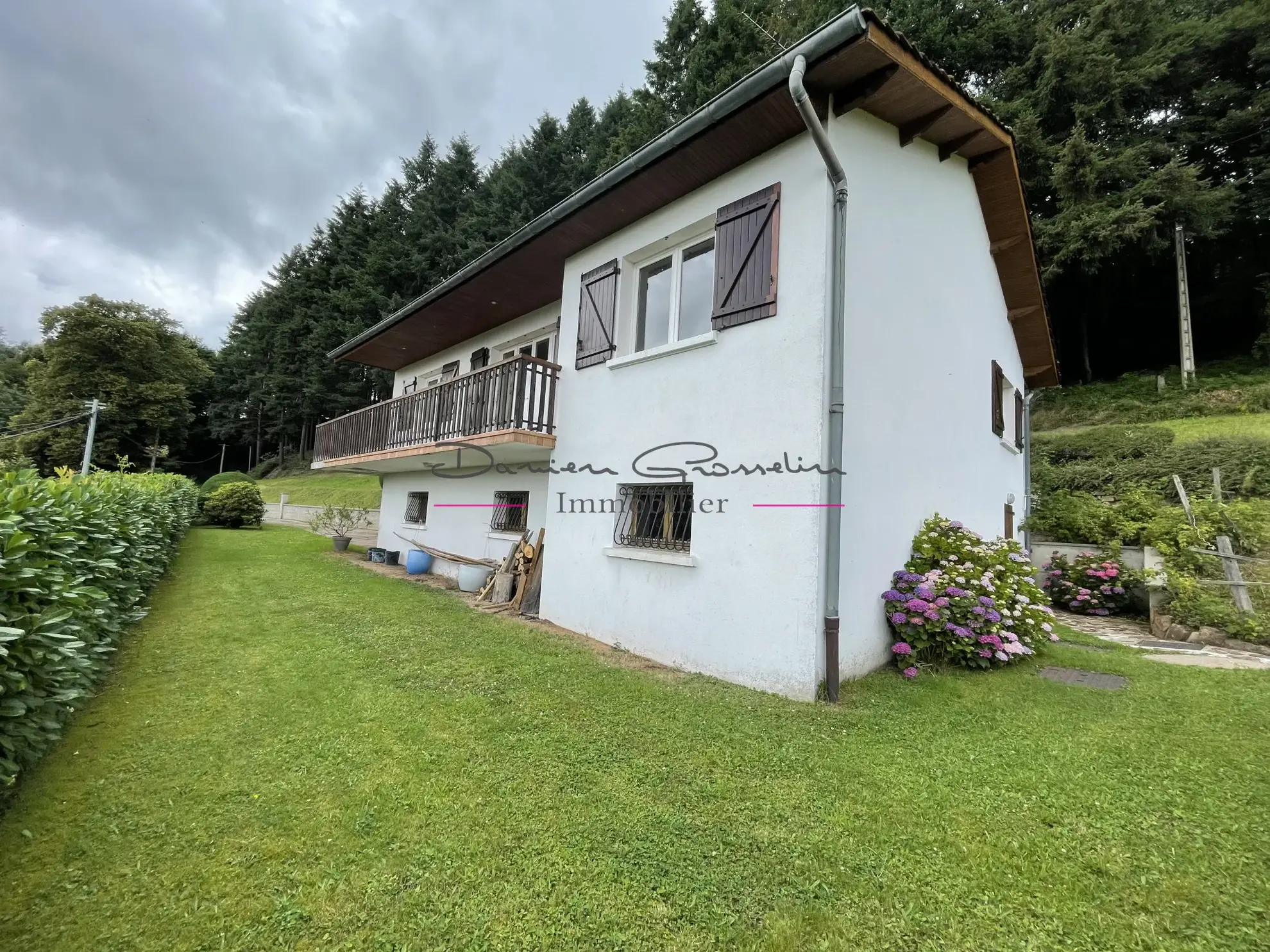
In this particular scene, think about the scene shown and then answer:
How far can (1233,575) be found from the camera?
657 centimetres

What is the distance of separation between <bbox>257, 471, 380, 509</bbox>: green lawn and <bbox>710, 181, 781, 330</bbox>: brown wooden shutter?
19.7 metres

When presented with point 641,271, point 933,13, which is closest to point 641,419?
point 641,271

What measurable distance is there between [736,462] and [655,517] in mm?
1308

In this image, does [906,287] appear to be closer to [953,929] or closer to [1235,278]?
[953,929]

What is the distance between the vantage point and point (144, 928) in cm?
190

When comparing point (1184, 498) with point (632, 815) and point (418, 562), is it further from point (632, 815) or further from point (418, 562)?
point (418, 562)

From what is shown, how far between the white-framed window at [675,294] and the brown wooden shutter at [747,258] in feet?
1.07

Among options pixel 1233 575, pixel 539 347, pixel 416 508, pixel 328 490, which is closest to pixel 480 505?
pixel 539 347

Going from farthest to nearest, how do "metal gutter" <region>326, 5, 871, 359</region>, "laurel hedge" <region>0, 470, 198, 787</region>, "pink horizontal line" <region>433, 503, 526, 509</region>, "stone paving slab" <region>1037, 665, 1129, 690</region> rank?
1. "pink horizontal line" <region>433, 503, 526, 509</region>
2. "stone paving slab" <region>1037, 665, 1129, 690</region>
3. "metal gutter" <region>326, 5, 871, 359</region>
4. "laurel hedge" <region>0, 470, 198, 787</region>

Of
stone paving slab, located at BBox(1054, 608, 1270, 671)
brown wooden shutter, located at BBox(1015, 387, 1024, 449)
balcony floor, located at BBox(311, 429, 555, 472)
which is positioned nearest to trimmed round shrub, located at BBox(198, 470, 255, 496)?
balcony floor, located at BBox(311, 429, 555, 472)

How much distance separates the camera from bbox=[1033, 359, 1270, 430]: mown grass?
1495 centimetres

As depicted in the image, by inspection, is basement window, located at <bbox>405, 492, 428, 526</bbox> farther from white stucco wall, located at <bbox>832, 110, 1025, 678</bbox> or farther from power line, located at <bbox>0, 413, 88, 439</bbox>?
power line, located at <bbox>0, 413, 88, 439</bbox>

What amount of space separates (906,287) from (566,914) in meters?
6.13

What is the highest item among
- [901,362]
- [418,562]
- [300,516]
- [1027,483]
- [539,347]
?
[539,347]
